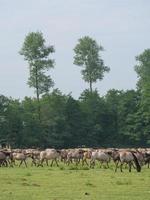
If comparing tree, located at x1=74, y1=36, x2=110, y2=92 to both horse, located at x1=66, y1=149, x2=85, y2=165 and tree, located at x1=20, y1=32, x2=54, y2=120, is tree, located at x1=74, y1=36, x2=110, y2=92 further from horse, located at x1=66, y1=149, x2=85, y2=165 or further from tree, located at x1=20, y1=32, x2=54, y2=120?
horse, located at x1=66, y1=149, x2=85, y2=165

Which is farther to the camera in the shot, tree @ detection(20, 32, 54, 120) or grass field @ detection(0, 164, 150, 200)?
tree @ detection(20, 32, 54, 120)

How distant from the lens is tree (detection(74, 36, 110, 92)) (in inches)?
4660

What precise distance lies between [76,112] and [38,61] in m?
12.6

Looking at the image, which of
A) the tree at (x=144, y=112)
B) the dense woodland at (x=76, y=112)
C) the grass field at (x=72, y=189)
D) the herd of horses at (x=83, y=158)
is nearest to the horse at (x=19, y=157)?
the herd of horses at (x=83, y=158)

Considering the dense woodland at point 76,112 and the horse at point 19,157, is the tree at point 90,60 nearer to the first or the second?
the dense woodland at point 76,112

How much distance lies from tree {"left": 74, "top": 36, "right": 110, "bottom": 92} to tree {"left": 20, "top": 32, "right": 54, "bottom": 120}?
11478 millimetres

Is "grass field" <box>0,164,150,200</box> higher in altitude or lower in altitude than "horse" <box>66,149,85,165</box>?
lower

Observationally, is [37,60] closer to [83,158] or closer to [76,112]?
[76,112]

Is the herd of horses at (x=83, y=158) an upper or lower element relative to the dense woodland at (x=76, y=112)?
lower

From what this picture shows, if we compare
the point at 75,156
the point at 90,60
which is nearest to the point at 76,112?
the point at 90,60

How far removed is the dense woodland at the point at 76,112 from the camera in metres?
105

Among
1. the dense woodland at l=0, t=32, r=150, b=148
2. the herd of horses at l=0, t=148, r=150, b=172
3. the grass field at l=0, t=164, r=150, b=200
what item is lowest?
the grass field at l=0, t=164, r=150, b=200

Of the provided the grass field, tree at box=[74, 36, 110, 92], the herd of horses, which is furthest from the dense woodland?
the grass field

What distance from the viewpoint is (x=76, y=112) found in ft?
376
